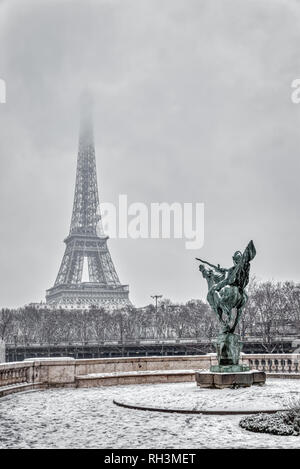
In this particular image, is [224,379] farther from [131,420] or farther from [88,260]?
[88,260]

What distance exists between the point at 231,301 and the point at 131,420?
7957mm

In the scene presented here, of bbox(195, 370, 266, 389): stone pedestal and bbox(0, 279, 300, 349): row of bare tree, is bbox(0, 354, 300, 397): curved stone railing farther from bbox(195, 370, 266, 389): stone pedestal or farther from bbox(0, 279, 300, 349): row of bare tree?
bbox(0, 279, 300, 349): row of bare tree

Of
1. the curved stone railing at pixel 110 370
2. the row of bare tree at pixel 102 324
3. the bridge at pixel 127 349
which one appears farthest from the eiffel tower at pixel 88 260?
the curved stone railing at pixel 110 370

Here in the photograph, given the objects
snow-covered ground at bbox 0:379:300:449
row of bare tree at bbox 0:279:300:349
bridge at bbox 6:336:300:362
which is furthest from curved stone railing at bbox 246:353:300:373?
row of bare tree at bbox 0:279:300:349

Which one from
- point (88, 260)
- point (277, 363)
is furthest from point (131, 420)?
point (88, 260)

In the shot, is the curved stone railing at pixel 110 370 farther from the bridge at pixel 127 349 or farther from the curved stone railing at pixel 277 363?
the bridge at pixel 127 349

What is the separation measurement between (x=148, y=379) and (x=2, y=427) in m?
10.7

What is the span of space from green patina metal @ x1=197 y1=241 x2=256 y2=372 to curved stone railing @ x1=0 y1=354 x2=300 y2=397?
3.55 meters

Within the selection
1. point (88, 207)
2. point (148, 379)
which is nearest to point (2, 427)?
point (148, 379)

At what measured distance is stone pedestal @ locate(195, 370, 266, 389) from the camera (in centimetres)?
1867

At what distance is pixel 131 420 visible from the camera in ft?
43.2

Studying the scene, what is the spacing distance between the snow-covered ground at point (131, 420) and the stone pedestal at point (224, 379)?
16.2 inches

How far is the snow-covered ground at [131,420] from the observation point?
10562 mm
